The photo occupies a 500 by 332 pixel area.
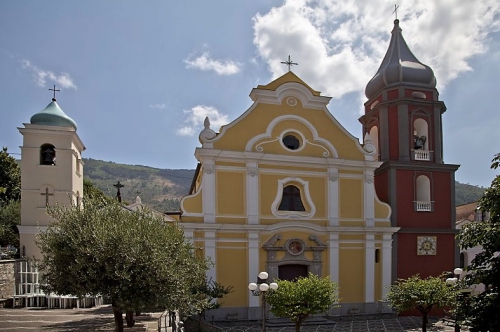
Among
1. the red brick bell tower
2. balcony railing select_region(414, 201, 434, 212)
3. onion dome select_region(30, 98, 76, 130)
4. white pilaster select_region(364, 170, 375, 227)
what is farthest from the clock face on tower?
onion dome select_region(30, 98, 76, 130)

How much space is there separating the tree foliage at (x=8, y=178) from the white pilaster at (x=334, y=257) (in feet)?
84.2

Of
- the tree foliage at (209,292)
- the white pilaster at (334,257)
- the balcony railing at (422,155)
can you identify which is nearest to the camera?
the tree foliage at (209,292)

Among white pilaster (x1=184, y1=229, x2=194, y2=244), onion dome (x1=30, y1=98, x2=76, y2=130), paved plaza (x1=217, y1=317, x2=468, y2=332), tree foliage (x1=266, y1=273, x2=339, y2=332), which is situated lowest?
paved plaza (x1=217, y1=317, x2=468, y2=332)

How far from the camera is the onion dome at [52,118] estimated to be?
68.1ft

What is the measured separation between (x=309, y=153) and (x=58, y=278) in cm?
1345

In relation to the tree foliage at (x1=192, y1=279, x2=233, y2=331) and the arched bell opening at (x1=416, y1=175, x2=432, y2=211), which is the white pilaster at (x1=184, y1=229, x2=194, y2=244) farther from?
the arched bell opening at (x1=416, y1=175, x2=432, y2=211)

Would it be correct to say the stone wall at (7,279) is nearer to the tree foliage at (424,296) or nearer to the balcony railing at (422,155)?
the tree foliage at (424,296)

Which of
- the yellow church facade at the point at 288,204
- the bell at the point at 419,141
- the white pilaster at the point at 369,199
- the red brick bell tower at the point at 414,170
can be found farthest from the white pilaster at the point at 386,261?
the bell at the point at 419,141

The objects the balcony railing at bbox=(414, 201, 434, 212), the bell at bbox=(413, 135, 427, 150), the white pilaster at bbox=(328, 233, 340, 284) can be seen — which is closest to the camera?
the white pilaster at bbox=(328, 233, 340, 284)

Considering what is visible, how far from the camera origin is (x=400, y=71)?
75.2ft

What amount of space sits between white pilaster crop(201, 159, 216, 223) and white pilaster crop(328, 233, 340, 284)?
612cm

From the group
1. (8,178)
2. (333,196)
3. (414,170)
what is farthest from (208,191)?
(8,178)

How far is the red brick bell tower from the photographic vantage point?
71.8 feet

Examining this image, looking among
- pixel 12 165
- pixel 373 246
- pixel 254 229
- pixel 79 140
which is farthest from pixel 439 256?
pixel 12 165
